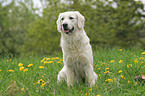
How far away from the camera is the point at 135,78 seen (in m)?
3.28

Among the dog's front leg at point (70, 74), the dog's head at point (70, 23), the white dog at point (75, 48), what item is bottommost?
→ the dog's front leg at point (70, 74)

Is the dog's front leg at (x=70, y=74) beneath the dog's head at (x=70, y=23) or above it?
beneath

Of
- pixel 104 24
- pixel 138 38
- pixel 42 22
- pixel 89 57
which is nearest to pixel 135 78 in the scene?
pixel 89 57

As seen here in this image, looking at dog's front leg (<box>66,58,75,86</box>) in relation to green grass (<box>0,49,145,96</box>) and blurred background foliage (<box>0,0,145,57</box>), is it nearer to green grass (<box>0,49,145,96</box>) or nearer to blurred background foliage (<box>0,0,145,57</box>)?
Result: green grass (<box>0,49,145,96</box>)

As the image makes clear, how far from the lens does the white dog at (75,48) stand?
3756 mm

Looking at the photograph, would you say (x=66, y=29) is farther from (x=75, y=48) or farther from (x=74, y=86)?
(x=74, y=86)

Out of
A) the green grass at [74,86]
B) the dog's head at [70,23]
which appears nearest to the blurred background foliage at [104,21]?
the green grass at [74,86]

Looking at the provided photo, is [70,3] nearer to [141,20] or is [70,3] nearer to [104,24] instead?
[104,24]

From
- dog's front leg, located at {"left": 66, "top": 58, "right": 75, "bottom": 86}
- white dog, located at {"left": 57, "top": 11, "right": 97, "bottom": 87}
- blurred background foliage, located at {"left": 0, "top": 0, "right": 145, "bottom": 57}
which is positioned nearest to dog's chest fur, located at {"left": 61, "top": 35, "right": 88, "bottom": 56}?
white dog, located at {"left": 57, "top": 11, "right": 97, "bottom": 87}

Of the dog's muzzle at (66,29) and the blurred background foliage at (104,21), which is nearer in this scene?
the dog's muzzle at (66,29)

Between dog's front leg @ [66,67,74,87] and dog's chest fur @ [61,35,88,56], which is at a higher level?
dog's chest fur @ [61,35,88,56]

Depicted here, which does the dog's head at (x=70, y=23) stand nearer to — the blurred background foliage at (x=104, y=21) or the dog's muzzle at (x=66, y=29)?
the dog's muzzle at (x=66, y=29)

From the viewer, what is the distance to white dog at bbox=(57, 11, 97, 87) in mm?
3756

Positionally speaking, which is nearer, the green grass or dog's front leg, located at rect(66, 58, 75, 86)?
the green grass
